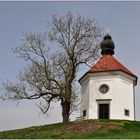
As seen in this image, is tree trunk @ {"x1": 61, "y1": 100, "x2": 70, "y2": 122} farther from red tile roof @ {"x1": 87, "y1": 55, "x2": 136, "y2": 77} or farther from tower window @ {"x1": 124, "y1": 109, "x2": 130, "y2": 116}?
tower window @ {"x1": 124, "y1": 109, "x2": 130, "y2": 116}

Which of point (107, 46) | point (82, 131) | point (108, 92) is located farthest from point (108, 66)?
point (82, 131)

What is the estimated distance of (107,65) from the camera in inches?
1623

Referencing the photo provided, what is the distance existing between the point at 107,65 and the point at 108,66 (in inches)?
8.3

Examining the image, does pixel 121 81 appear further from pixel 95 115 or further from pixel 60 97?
pixel 60 97

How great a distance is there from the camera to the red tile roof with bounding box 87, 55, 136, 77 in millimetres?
40625

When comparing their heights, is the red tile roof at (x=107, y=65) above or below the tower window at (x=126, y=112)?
above

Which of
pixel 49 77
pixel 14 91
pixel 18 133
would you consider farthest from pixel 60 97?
pixel 18 133

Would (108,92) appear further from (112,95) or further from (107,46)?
(107,46)

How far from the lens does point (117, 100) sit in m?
39.5

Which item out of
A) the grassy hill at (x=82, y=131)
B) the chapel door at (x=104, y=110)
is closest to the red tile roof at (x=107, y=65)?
the chapel door at (x=104, y=110)

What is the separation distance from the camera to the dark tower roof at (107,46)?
4438 centimetres

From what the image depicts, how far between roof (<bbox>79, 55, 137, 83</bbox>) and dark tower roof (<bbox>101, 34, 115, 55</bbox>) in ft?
3.50

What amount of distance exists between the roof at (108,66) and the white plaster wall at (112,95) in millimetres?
651

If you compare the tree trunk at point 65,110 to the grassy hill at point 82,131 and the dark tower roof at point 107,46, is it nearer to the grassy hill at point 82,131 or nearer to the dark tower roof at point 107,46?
the grassy hill at point 82,131
